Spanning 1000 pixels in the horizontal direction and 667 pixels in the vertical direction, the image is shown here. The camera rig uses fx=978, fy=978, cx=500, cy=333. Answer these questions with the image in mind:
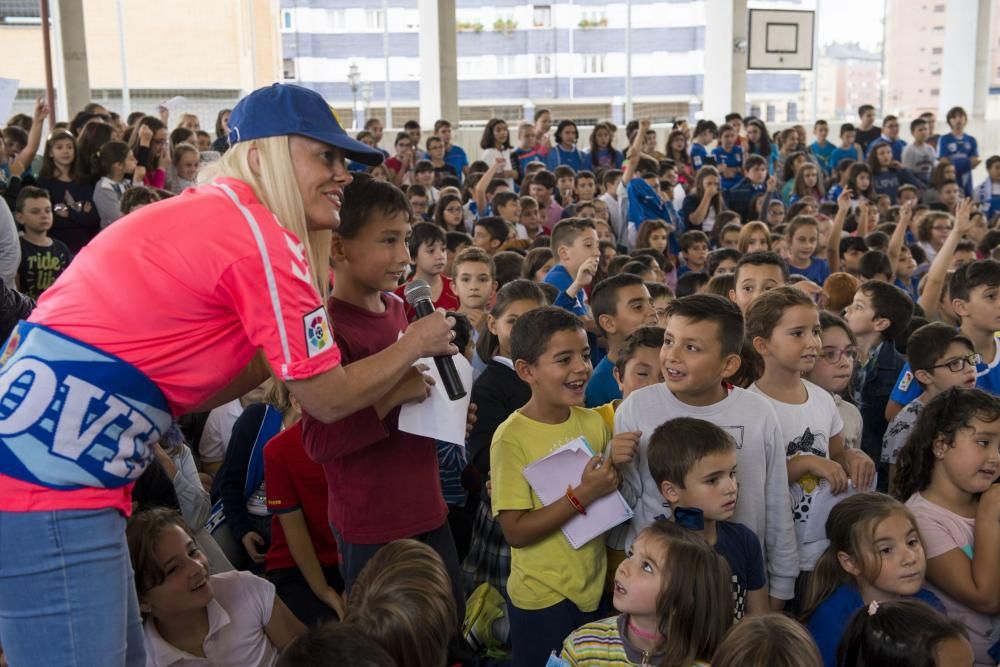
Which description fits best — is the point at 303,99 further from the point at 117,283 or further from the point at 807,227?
the point at 807,227

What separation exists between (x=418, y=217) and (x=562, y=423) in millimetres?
5299

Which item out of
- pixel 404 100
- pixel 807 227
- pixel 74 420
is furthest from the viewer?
pixel 404 100

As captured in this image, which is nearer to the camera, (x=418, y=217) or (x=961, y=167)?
(x=418, y=217)

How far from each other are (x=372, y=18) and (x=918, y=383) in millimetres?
38017

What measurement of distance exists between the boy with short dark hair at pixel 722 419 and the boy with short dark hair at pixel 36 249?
3933 millimetres

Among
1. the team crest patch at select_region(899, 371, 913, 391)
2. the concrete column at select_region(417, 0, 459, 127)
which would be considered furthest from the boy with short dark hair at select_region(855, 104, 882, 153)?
the team crest patch at select_region(899, 371, 913, 391)

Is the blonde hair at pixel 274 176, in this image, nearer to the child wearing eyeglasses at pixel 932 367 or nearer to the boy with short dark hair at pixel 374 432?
the boy with short dark hair at pixel 374 432

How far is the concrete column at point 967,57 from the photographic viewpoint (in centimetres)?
1605

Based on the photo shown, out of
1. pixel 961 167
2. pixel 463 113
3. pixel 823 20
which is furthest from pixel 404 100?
pixel 961 167

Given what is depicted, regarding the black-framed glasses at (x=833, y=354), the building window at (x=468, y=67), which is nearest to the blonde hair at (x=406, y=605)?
the black-framed glasses at (x=833, y=354)

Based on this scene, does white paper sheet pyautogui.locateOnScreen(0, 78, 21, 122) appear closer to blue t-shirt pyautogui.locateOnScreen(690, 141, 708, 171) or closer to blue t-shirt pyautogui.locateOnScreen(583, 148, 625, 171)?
blue t-shirt pyautogui.locateOnScreen(583, 148, 625, 171)

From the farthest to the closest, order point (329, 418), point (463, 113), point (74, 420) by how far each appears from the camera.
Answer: point (463, 113), point (329, 418), point (74, 420)

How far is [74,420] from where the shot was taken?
1515mm

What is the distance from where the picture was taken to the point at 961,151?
12461 millimetres
